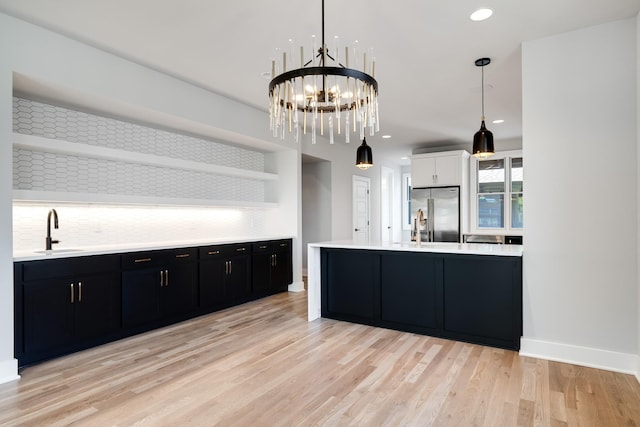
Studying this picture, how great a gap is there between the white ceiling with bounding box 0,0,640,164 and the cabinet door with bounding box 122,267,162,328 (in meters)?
2.08

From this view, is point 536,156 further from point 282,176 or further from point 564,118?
point 282,176

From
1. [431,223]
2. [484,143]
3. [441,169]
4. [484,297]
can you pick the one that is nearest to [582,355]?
[484,297]

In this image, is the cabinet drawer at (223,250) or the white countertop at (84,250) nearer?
the white countertop at (84,250)

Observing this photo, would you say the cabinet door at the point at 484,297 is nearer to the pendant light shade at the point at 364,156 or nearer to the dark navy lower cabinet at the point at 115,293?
the pendant light shade at the point at 364,156

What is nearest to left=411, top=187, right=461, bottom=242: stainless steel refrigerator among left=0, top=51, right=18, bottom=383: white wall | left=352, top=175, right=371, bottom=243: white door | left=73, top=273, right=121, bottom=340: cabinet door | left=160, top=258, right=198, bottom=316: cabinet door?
left=352, top=175, right=371, bottom=243: white door

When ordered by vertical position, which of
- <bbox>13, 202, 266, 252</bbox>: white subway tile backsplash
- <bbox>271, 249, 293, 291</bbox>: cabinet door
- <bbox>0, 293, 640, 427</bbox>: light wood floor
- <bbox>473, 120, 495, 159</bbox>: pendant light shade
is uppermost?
<bbox>473, 120, 495, 159</bbox>: pendant light shade

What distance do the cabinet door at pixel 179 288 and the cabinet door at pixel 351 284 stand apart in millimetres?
1508

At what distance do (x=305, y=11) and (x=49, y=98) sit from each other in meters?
2.51

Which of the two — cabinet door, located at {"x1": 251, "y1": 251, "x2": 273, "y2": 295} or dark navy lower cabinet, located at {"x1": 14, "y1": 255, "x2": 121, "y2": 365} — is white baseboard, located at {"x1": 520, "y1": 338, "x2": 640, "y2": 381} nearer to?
cabinet door, located at {"x1": 251, "y1": 251, "x2": 273, "y2": 295}

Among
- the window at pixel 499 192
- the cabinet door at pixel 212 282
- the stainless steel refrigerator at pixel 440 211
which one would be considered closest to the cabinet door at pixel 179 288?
the cabinet door at pixel 212 282

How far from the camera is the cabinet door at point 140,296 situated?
3.70 meters

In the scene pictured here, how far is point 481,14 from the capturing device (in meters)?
2.80

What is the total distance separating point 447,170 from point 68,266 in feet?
20.5

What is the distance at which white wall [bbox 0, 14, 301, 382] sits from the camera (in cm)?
279
